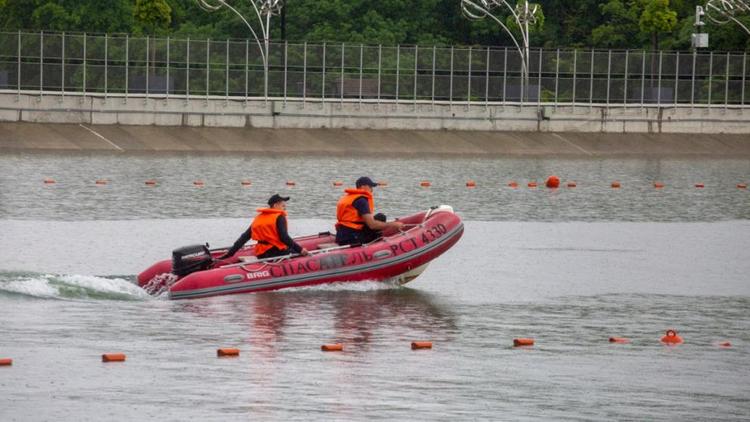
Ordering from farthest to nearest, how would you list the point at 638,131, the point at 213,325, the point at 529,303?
the point at 638,131, the point at 529,303, the point at 213,325

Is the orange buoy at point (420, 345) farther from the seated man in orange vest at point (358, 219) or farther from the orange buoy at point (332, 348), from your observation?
the seated man in orange vest at point (358, 219)

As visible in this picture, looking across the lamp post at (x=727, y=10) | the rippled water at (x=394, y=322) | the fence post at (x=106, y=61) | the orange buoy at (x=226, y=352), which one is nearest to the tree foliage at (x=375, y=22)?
the lamp post at (x=727, y=10)

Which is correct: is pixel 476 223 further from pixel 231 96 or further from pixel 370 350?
pixel 231 96

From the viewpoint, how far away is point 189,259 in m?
22.5

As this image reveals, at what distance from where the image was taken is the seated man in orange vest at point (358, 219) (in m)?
24.0

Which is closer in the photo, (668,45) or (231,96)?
(231,96)

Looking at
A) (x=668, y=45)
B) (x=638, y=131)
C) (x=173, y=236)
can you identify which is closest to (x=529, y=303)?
(x=173, y=236)

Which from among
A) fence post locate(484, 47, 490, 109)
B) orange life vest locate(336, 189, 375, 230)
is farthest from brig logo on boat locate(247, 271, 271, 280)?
fence post locate(484, 47, 490, 109)

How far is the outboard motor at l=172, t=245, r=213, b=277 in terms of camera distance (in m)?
22.3

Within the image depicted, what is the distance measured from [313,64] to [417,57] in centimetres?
463

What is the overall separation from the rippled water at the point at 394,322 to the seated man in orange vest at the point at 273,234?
0.63 meters

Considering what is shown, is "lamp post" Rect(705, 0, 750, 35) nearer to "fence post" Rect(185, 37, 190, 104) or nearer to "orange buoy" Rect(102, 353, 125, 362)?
"fence post" Rect(185, 37, 190, 104)

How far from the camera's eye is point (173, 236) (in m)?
31.1

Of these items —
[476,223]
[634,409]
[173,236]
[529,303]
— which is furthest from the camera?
[476,223]
